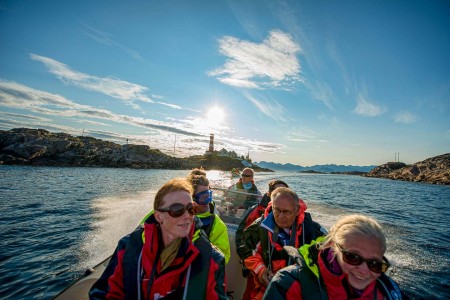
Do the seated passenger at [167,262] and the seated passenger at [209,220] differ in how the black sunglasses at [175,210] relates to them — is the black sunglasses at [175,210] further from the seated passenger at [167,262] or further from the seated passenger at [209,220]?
the seated passenger at [209,220]

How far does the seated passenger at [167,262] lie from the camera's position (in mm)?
1976

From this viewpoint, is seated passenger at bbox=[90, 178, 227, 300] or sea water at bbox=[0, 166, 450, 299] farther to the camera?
sea water at bbox=[0, 166, 450, 299]

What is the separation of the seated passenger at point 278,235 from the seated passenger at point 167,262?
1.05 metres

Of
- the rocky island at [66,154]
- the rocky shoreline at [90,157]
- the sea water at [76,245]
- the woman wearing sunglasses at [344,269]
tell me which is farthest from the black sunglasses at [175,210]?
the rocky shoreline at [90,157]

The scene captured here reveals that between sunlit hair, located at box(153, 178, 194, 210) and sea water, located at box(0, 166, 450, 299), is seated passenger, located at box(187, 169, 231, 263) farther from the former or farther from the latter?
sea water, located at box(0, 166, 450, 299)

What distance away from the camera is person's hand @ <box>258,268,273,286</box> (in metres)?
2.82

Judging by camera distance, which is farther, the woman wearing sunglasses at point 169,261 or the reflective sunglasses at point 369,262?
the woman wearing sunglasses at point 169,261

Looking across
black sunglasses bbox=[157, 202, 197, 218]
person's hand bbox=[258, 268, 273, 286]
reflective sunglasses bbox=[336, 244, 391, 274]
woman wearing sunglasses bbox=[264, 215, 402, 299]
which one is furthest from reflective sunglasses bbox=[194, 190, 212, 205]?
reflective sunglasses bbox=[336, 244, 391, 274]

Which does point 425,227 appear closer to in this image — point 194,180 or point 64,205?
point 194,180

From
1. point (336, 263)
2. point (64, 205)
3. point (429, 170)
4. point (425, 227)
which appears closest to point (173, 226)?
point (336, 263)

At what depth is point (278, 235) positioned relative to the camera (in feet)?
10.2

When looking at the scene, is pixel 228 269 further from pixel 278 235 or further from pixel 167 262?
pixel 167 262

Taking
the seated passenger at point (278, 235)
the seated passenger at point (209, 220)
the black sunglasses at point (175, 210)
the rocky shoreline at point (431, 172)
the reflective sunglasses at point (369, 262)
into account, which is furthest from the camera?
the rocky shoreline at point (431, 172)

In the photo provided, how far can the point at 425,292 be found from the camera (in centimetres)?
612
